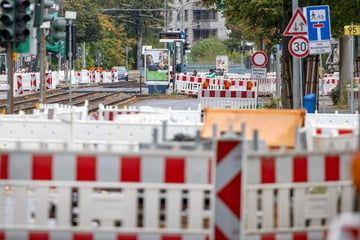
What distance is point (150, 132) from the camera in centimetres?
1723

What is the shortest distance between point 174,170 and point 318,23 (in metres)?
18.6

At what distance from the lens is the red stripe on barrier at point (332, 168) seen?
34.6 ft

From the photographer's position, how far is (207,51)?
159 meters

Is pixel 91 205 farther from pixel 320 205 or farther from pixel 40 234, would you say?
pixel 320 205

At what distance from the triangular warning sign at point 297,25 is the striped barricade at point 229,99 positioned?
11.7 m

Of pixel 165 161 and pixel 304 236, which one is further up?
pixel 165 161

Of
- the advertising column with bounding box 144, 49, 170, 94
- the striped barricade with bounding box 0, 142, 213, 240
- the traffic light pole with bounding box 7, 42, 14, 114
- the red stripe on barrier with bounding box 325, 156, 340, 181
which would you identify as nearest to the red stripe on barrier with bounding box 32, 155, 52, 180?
the striped barricade with bounding box 0, 142, 213, 240

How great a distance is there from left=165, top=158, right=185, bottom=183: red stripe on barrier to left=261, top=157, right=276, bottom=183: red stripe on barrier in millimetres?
607

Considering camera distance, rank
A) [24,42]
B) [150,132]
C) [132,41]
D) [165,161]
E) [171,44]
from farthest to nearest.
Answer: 1. [132,41]
2. [171,44]
3. [24,42]
4. [150,132]
5. [165,161]

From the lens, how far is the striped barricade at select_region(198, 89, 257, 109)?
40.6m

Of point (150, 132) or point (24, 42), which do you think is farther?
point (24, 42)

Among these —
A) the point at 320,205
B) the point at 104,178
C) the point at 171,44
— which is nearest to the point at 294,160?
the point at 320,205

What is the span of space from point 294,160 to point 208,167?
700 millimetres

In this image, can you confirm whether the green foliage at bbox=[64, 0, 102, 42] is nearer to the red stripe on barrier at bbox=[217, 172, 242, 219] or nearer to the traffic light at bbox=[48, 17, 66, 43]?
the traffic light at bbox=[48, 17, 66, 43]
